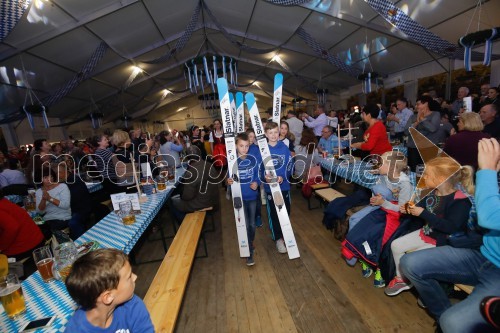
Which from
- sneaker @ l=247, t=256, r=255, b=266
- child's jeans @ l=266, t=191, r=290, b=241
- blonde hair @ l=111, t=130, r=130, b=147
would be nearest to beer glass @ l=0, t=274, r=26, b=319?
sneaker @ l=247, t=256, r=255, b=266

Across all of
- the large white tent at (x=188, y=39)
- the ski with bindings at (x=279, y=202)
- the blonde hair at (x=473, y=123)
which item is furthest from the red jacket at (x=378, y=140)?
the large white tent at (x=188, y=39)

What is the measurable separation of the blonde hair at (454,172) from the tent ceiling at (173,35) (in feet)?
23.2

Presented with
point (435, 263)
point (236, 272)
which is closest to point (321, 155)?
point (236, 272)

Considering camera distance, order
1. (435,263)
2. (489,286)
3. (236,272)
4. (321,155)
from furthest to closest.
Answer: (321,155) < (236,272) < (435,263) < (489,286)

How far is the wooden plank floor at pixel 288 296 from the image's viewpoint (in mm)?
2104

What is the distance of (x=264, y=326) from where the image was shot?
7.05ft

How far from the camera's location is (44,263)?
5.33ft

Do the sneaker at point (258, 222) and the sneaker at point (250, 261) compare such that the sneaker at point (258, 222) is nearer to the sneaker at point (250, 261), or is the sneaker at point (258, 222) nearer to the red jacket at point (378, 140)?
the sneaker at point (250, 261)

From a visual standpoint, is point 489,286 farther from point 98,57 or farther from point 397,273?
point 98,57

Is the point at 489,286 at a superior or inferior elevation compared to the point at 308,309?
superior

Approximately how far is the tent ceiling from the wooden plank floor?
23.8 ft

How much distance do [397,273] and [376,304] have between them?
326 mm

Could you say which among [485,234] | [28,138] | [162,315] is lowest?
[162,315]

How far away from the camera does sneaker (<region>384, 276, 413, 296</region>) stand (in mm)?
2215
